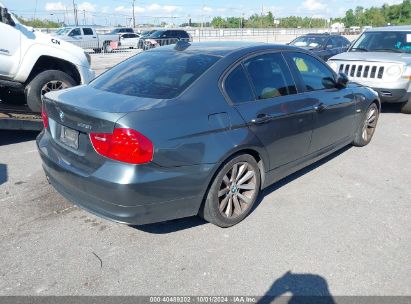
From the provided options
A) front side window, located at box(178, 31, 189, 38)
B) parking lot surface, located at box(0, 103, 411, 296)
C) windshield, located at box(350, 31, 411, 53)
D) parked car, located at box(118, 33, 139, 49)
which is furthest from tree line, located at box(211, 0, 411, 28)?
parking lot surface, located at box(0, 103, 411, 296)

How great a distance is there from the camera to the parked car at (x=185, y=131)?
274cm

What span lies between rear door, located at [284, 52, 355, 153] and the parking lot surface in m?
0.65

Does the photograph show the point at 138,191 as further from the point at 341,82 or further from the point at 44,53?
the point at 44,53

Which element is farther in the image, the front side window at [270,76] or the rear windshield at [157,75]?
the front side window at [270,76]

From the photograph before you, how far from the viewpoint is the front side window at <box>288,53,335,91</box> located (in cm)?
420

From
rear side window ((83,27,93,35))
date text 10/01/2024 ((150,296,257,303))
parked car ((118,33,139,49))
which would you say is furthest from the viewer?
parked car ((118,33,139,49))

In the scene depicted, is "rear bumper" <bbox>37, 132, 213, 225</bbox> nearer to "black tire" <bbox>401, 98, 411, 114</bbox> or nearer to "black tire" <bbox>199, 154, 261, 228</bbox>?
"black tire" <bbox>199, 154, 261, 228</bbox>

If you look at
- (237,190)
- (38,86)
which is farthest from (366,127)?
(38,86)

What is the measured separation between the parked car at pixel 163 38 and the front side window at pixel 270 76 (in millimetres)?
22696

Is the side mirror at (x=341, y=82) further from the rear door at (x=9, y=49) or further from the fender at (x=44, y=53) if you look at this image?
the rear door at (x=9, y=49)

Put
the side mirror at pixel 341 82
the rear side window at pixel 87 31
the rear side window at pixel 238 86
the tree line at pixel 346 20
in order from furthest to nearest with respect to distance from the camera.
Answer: the tree line at pixel 346 20 → the rear side window at pixel 87 31 → the side mirror at pixel 341 82 → the rear side window at pixel 238 86

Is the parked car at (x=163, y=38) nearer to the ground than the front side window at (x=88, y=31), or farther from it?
nearer to the ground

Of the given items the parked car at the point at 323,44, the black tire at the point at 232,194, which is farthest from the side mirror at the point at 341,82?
the parked car at the point at 323,44

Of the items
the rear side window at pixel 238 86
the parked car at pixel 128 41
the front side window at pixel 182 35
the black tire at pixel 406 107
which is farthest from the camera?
the parked car at pixel 128 41
